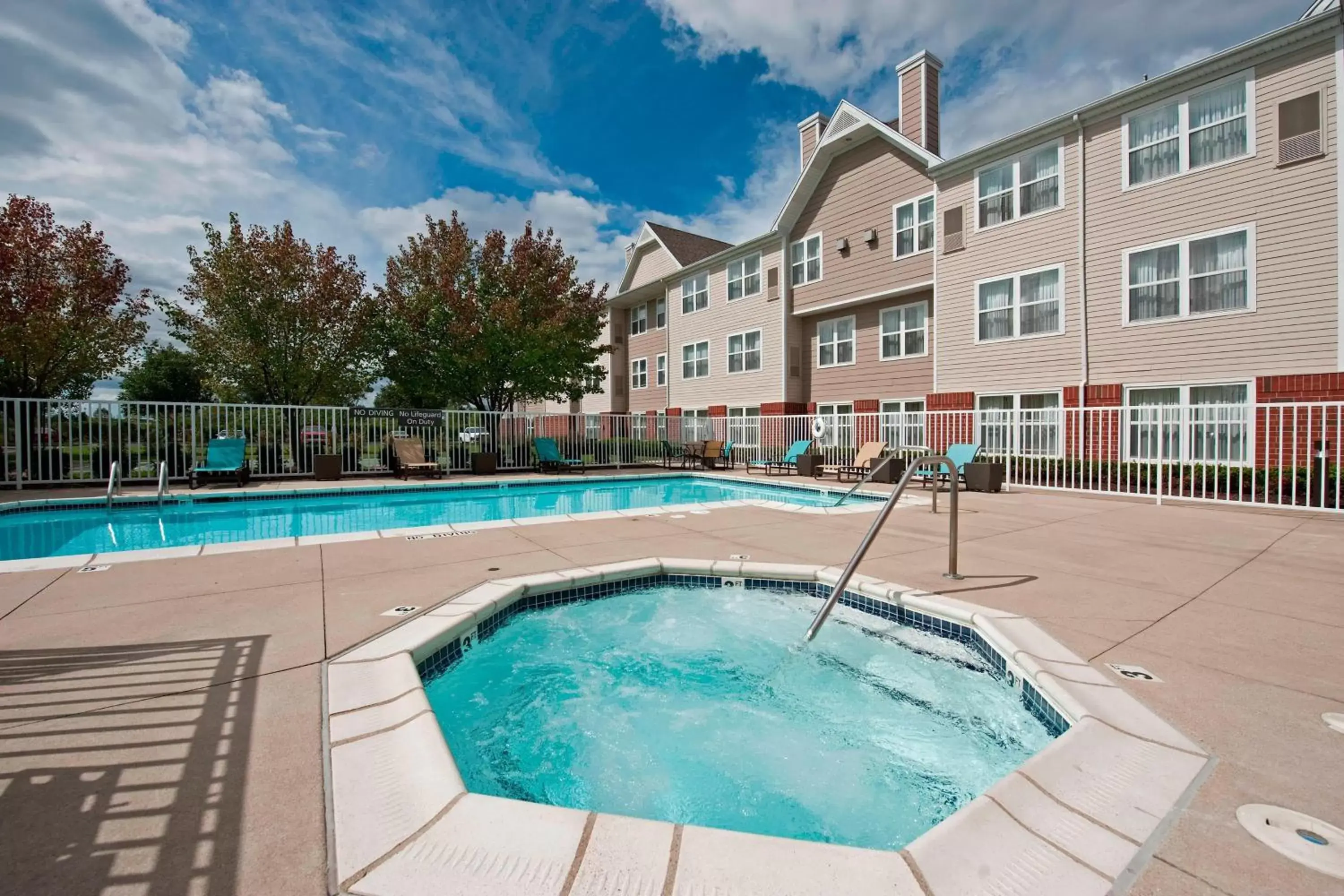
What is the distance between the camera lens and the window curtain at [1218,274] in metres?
10.5

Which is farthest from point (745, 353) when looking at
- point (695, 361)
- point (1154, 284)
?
point (1154, 284)

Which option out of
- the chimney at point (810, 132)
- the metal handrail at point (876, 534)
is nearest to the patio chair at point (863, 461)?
the metal handrail at point (876, 534)

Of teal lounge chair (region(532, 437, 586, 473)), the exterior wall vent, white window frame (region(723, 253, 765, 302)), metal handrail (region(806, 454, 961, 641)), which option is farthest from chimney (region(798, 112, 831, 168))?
metal handrail (region(806, 454, 961, 641))

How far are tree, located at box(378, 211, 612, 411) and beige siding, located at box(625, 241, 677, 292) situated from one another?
612 centimetres

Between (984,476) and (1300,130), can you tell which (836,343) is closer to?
(984,476)

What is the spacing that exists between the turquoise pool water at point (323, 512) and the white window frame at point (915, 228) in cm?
815

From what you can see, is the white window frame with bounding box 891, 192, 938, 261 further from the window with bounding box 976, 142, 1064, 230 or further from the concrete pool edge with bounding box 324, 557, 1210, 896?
the concrete pool edge with bounding box 324, 557, 1210, 896

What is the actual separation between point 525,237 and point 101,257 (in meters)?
10.9

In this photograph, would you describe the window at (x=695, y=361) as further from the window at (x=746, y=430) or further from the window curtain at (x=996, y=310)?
A: the window curtain at (x=996, y=310)

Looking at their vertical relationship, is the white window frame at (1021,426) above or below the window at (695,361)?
below

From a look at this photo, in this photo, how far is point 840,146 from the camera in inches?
680

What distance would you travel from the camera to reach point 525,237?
18969 millimetres

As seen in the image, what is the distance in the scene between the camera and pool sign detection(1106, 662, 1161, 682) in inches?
103

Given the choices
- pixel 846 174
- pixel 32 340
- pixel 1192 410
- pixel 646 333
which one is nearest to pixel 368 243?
pixel 32 340
